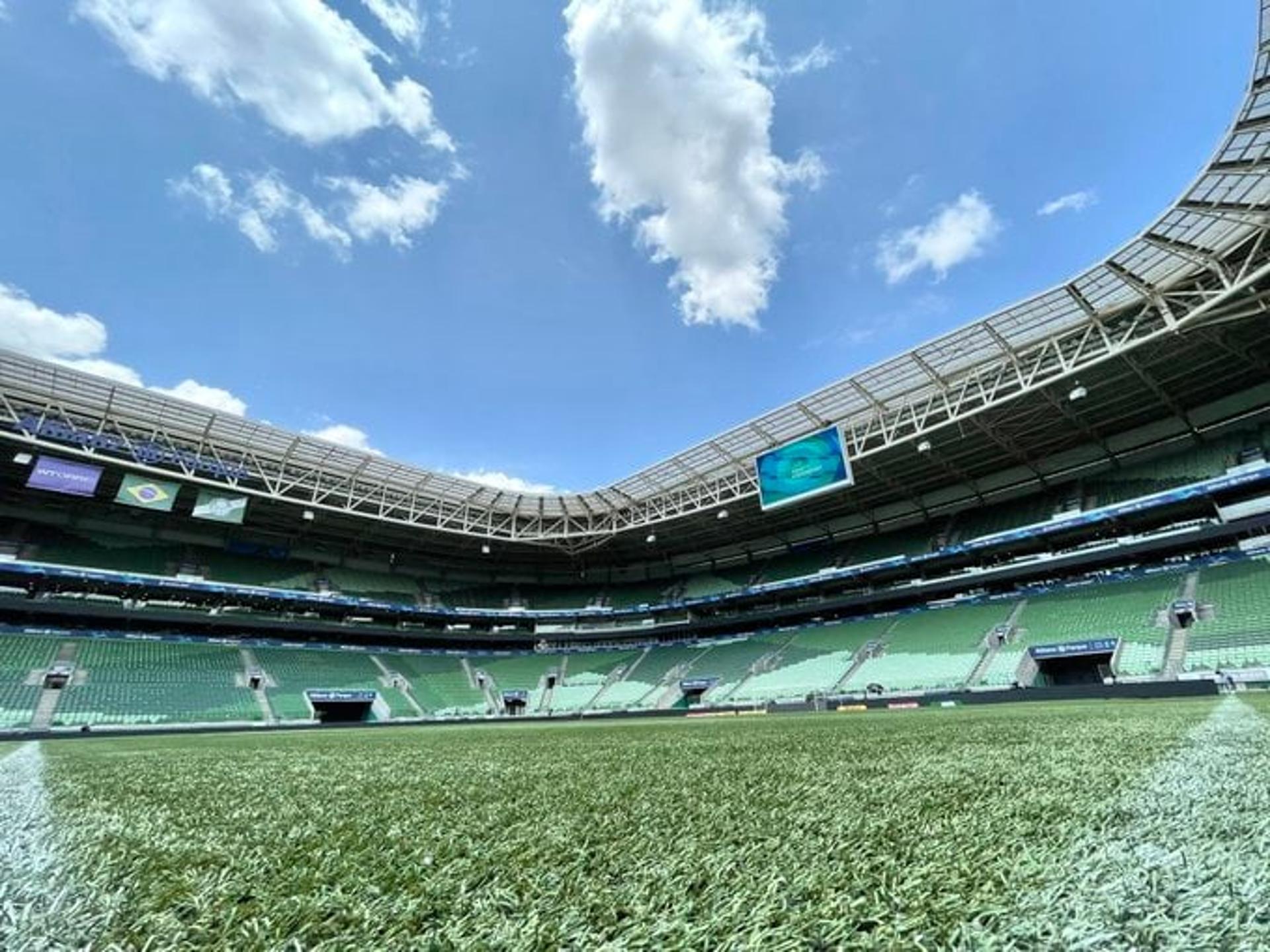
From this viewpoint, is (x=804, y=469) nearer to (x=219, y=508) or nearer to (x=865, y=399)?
(x=865, y=399)

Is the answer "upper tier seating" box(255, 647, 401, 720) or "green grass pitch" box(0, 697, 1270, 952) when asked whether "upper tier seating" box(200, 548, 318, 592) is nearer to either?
"upper tier seating" box(255, 647, 401, 720)

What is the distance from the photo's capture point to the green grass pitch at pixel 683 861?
0.88 meters

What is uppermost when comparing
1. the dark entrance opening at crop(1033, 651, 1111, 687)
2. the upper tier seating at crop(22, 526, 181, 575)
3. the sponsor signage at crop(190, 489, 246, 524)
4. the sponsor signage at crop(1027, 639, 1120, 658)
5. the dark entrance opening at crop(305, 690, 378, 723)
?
the sponsor signage at crop(190, 489, 246, 524)

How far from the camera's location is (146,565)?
1119 inches

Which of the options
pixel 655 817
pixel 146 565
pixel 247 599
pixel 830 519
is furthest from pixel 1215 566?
pixel 146 565

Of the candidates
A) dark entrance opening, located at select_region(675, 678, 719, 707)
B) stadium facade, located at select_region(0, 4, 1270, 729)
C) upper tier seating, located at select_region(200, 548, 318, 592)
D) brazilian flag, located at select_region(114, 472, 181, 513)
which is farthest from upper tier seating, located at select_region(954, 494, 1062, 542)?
brazilian flag, located at select_region(114, 472, 181, 513)

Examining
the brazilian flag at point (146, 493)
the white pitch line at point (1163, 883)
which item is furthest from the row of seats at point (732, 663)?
the white pitch line at point (1163, 883)

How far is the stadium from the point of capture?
108 cm

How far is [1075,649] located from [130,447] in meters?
35.9

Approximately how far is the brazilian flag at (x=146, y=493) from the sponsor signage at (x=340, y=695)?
1041 centimetres

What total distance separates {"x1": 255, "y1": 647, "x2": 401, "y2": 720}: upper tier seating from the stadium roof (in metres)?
8.28

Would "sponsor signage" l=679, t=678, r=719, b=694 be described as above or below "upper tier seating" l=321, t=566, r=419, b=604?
below

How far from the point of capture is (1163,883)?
1.01 m

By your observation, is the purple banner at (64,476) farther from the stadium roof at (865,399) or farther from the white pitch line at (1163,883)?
the white pitch line at (1163,883)
